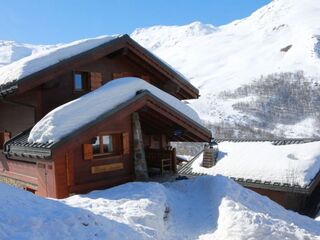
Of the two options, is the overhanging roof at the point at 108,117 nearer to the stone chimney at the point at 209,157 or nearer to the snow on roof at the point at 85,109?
the snow on roof at the point at 85,109

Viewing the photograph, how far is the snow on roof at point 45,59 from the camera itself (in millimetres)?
12281

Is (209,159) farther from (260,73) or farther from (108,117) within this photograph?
(260,73)

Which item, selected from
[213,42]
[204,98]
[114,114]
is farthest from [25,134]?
[213,42]

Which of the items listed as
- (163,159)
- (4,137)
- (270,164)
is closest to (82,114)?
(163,159)

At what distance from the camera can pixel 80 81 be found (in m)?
14.1

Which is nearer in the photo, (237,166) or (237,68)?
(237,166)

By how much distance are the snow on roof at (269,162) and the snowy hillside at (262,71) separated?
37.8 meters

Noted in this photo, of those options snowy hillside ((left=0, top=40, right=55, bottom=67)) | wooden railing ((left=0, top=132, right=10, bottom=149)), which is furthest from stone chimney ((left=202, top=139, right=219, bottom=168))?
snowy hillside ((left=0, top=40, right=55, bottom=67))

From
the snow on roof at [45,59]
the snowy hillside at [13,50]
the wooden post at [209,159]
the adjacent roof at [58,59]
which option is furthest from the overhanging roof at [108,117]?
the snowy hillside at [13,50]

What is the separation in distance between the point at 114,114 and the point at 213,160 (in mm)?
10895

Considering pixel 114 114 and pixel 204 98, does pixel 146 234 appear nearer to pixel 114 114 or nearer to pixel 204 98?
pixel 114 114

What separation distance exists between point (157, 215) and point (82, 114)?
376 cm

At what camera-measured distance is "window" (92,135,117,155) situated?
1218 centimetres

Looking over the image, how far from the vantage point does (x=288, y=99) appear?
253ft
